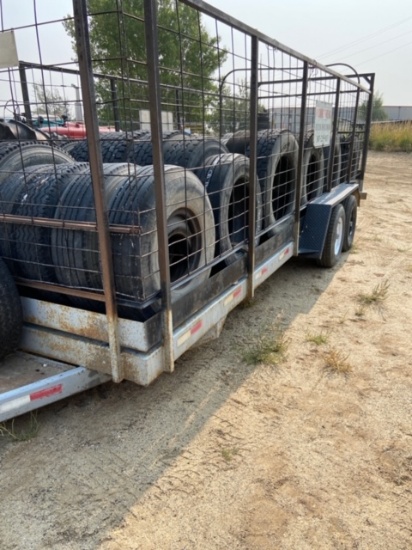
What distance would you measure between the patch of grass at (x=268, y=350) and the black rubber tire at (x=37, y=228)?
162 cm

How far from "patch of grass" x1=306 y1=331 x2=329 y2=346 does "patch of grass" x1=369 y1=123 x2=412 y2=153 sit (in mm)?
21371

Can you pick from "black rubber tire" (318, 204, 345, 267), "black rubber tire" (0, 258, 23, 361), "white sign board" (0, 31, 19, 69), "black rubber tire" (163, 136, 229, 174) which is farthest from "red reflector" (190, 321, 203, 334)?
"black rubber tire" (318, 204, 345, 267)

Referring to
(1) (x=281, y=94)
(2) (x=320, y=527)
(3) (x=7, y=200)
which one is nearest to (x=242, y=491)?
(2) (x=320, y=527)

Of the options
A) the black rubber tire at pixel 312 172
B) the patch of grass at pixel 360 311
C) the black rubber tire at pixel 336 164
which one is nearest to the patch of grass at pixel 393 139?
the black rubber tire at pixel 336 164

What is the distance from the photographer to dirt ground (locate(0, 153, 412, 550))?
2.02 m

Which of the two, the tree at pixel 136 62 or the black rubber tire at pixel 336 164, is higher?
the tree at pixel 136 62

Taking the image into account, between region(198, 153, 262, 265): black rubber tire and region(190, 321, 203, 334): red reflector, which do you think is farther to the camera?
region(198, 153, 262, 265): black rubber tire

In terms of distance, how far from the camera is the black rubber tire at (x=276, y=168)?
3.98 metres

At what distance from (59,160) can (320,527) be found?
290cm

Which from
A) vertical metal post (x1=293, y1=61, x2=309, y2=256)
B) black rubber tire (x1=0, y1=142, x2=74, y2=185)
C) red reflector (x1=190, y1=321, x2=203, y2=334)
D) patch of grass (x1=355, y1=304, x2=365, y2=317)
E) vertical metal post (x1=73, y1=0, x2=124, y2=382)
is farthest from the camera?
patch of grass (x1=355, y1=304, x2=365, y2=317)

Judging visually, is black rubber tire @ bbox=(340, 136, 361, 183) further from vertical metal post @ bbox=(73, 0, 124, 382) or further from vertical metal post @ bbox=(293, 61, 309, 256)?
vertical metal post @ bbox=(73, 0, 124, 382)

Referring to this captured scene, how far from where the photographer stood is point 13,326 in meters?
2.54

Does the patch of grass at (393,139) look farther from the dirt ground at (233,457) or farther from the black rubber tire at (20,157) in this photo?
the black rubber tire at (20,157)

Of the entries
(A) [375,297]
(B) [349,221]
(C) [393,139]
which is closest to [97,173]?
(A) [375,297]
